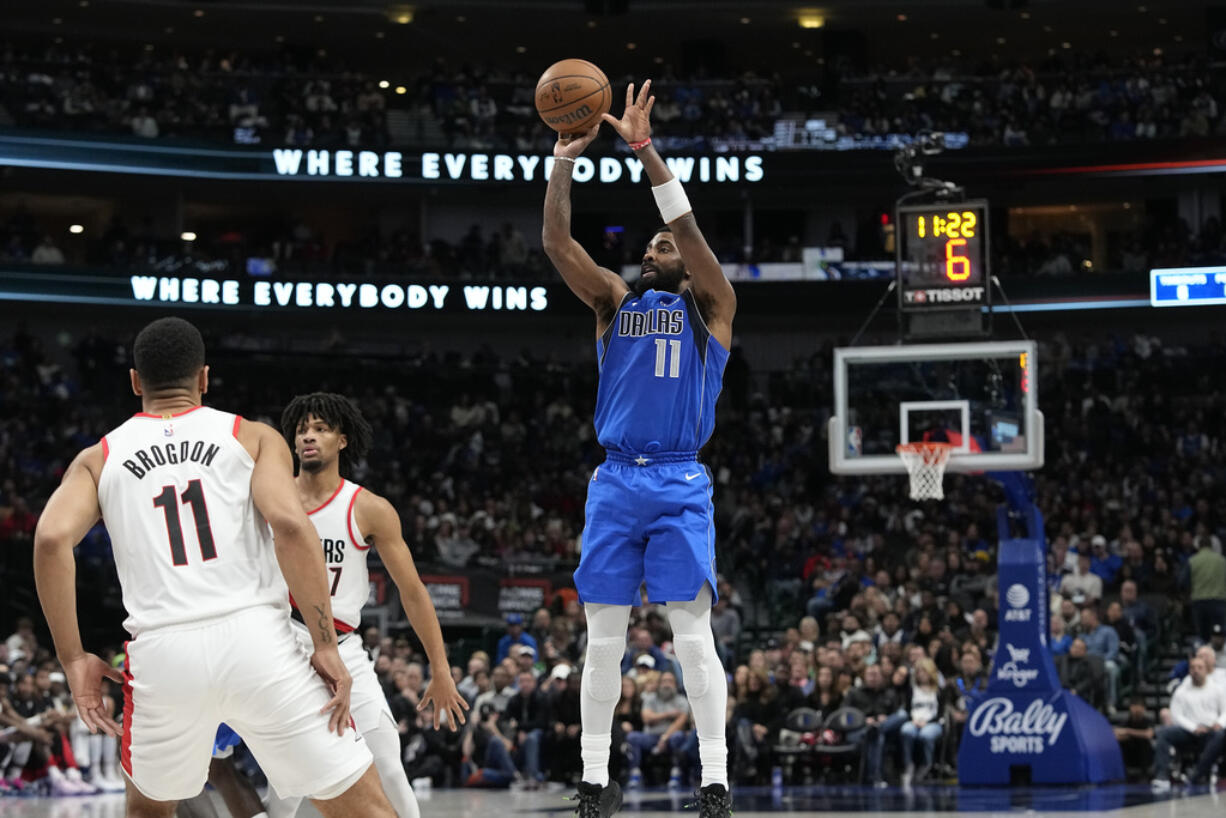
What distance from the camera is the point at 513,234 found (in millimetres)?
34438

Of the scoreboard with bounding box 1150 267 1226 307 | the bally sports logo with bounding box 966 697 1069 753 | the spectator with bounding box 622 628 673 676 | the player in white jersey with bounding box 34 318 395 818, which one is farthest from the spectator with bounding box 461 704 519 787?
the scoreboard with bounding box 1150 267 1226 307

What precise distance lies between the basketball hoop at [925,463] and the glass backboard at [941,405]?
0.08m

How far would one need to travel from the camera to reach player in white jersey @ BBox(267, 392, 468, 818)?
21.5 ft

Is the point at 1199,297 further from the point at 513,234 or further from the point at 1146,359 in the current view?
the point at 513,234

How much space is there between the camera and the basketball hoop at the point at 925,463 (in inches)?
603

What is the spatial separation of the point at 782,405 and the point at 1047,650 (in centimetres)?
1629

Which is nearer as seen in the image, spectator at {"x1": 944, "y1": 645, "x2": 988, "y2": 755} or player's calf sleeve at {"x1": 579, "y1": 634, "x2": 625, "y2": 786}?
player's calf sleeve at {"x1": 579, "y1": 634, "x2": 625, "y2": 786}

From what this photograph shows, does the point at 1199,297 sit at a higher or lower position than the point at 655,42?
lower

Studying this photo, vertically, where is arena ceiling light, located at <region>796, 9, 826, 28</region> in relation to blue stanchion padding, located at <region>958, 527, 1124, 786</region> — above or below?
above

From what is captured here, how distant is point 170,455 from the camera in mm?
5195

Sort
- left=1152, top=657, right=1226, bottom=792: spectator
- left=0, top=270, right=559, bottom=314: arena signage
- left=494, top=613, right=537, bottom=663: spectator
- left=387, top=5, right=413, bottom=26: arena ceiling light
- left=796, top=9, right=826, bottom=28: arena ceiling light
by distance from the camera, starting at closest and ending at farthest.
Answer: left=1152, top=657, right=1226, bottom=792: spectator, left=494, top=613, right=537, bottom=663: spectator, left=0, top=270, right=559, bottom=314: arena signage, left=387, top=5, right=413, bottom=26: arena ceiling light, left=796, top=9, right=826, bottom=28: arena ceiling light

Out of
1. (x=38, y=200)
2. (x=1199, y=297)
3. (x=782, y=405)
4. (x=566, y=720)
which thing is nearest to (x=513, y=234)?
(x=782, y=405)

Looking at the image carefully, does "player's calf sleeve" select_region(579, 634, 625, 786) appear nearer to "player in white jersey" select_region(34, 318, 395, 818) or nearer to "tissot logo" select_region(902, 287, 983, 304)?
"player in white jersey" select_region(34, 318, 395, 818)

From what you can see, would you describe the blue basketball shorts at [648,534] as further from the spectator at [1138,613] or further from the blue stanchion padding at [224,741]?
the spectator at [1138,613]
